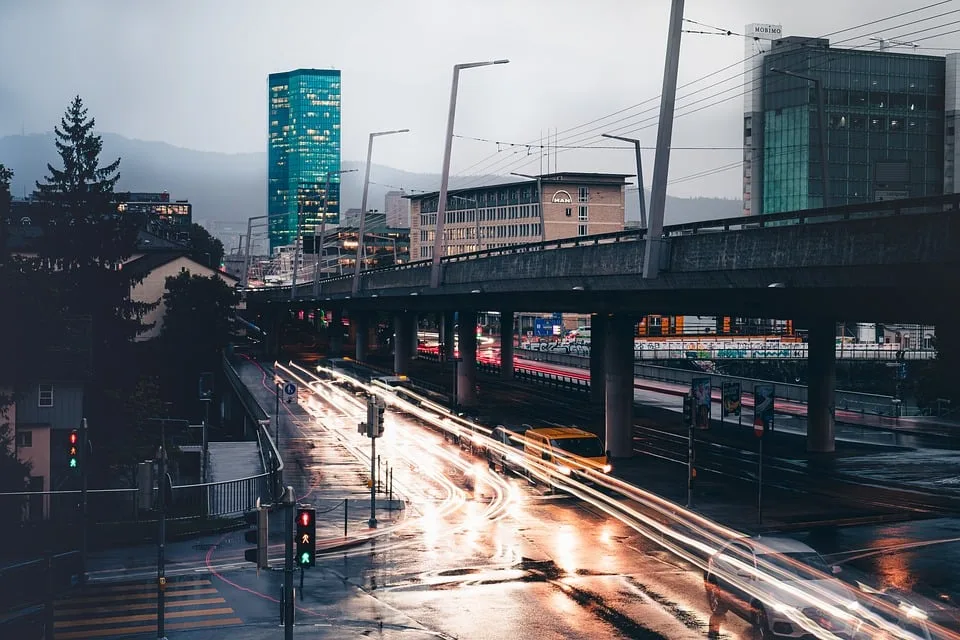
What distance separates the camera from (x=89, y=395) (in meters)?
52.9

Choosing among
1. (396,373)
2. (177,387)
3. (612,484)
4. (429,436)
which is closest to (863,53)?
(396,373)

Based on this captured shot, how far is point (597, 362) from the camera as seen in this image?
76.8 meters

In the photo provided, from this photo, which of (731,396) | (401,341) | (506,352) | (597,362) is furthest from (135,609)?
(506,352)

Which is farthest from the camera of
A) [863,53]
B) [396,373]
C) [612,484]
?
[863,53]

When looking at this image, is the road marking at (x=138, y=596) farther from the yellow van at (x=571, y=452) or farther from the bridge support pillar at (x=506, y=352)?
the bridge support pillar at (x=506, y=352)

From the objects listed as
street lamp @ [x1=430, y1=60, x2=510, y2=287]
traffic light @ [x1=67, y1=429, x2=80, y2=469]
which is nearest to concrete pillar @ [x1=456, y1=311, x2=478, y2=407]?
street lamp @ [x1=430, y1=60, x2=510, y2=287]

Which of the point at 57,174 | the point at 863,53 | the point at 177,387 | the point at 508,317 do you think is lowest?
the point at 177,387

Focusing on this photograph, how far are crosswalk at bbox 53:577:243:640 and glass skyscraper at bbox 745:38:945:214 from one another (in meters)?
134

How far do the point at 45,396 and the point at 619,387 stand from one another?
83.7ft

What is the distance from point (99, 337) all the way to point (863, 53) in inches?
4596

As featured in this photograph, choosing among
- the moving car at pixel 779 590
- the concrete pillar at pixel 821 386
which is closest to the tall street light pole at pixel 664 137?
the moving car at pixel 779 590

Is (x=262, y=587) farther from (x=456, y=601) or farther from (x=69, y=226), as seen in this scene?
(x=69, y=226)

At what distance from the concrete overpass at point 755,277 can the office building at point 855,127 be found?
96.5m

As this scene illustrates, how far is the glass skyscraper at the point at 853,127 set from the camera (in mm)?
146950
